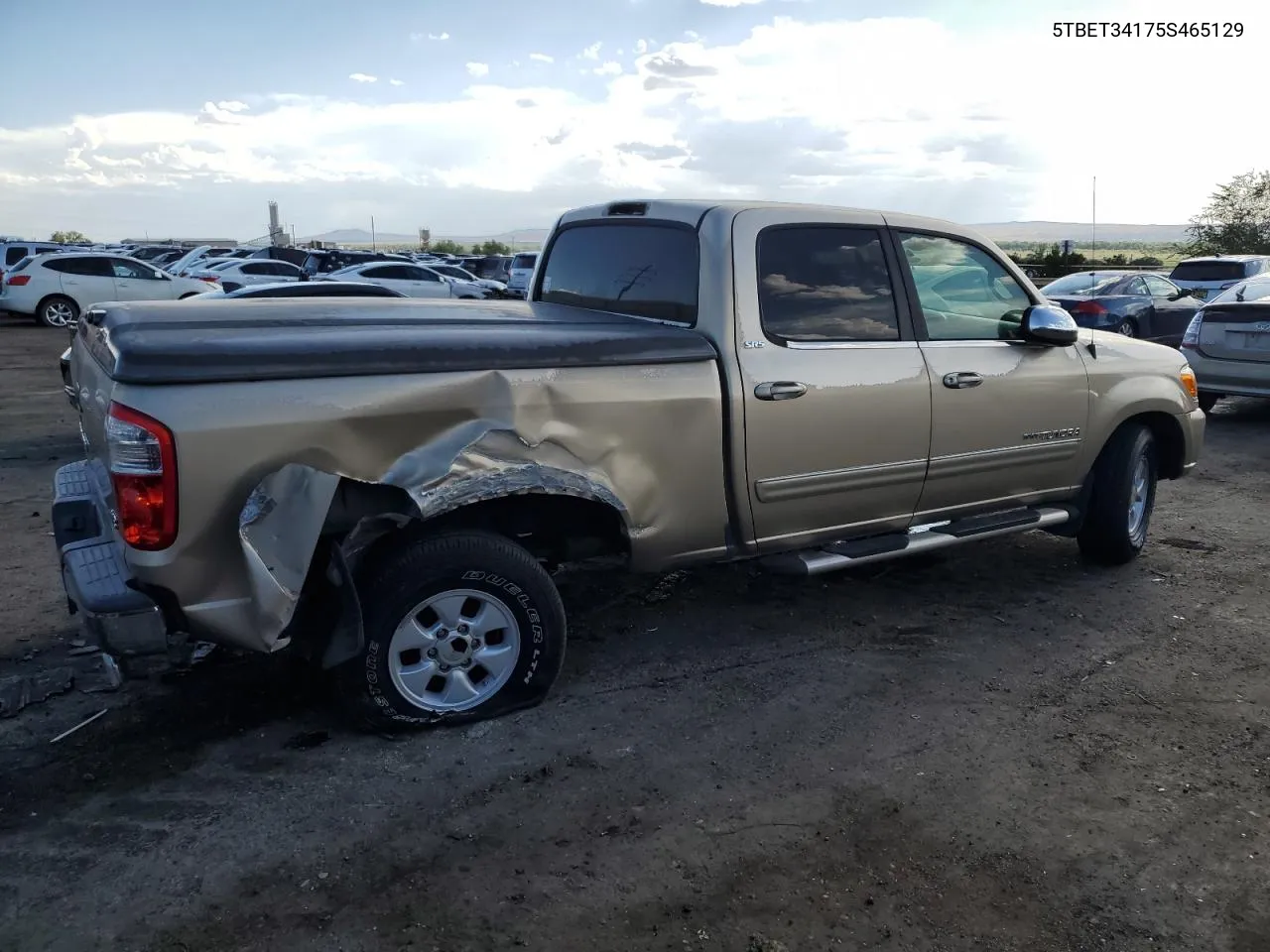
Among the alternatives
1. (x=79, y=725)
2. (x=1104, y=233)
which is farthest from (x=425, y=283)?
(x=1104, y=233)

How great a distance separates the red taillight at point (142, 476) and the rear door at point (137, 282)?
20348 millimetres

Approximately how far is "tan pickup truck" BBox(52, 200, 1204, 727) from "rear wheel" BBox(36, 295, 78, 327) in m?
20.3

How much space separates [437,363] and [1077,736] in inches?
108

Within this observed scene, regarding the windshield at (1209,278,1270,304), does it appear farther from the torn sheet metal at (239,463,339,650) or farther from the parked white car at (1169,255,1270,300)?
the torn sheet metal at (239,463,339,650)

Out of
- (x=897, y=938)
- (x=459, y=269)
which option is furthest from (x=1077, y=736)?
(x=459, y=269)

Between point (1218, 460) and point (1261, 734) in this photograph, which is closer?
point (1261, 734)

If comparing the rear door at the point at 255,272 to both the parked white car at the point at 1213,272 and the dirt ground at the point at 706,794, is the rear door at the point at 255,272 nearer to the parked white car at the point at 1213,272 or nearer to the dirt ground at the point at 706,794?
the parked white car at the point at 1213,272

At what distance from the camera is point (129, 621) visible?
3.26 m

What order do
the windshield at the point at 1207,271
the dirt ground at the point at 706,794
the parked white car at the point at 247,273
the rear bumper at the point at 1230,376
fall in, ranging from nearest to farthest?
the dirt ground at the point at 706,794 < the rear bumper at the point at 1230,376 < the windshield at the point at 1207,271 < the parked white car at the point at 247,273

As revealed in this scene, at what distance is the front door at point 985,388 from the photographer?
496 cm

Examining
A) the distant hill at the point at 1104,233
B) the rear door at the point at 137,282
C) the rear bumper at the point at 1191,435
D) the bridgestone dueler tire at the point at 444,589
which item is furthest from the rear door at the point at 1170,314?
the distant hill at the point at 1104,233

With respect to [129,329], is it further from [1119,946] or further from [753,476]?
[1119,946]

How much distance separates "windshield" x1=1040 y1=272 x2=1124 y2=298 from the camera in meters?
16.2

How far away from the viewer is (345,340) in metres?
3.55
